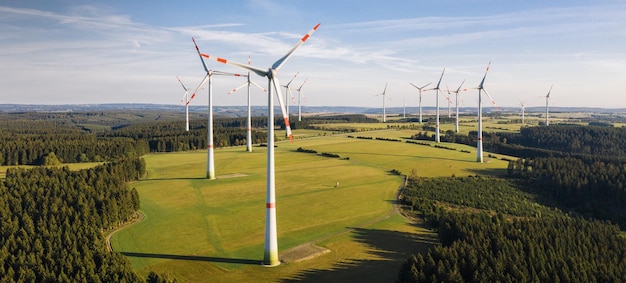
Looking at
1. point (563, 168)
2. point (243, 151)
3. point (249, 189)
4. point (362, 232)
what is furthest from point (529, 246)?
Result: point (243, 151)

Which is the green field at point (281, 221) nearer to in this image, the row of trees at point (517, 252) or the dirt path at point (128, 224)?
the dirt path at point (128, 224)

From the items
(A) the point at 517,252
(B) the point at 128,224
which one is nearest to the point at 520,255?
(A) the point at 517,252

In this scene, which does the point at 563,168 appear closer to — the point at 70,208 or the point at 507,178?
the point at 507,178

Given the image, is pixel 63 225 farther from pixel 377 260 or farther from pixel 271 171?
pixel 377 260

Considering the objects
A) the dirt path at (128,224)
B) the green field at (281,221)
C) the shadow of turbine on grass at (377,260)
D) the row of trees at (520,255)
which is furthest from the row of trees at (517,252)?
the dirt path at (128,224)

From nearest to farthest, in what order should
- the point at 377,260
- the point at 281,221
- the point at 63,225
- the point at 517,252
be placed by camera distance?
the point at 517,252, the point at 377,260, the point at 63,225, the point at 281,221
